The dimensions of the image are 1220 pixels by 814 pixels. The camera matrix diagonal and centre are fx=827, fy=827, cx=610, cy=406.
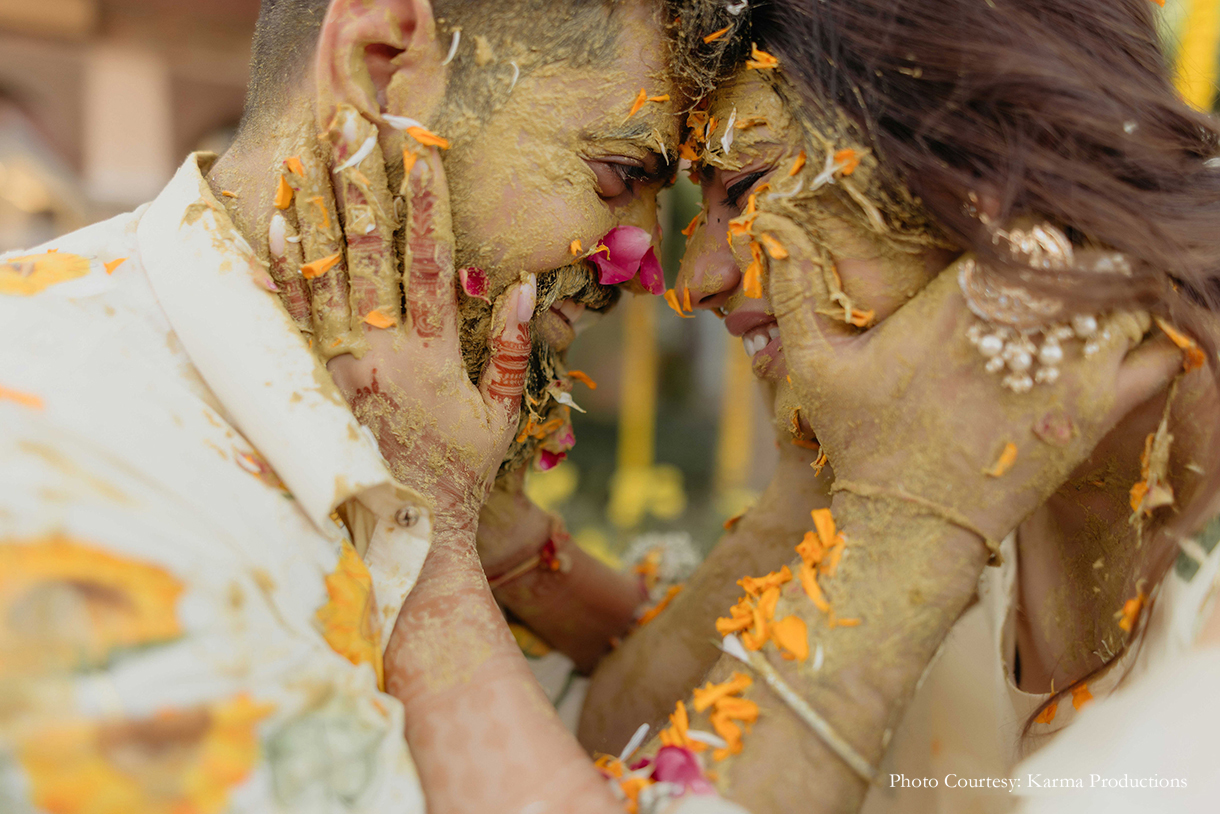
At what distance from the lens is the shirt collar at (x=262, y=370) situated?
1267mm

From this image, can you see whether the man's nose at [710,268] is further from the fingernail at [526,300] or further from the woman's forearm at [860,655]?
the woman's forearm at [860,655]

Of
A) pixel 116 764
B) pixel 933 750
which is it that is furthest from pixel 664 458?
pixel 116 764

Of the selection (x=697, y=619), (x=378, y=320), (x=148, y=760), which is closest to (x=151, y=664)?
(x=148, y=760)

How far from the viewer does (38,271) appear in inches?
53.5

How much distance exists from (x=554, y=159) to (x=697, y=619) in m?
1.18

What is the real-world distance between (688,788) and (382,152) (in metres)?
1.17

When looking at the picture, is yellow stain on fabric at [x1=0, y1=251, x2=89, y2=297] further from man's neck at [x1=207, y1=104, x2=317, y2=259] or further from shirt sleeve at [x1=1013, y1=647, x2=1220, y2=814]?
shirt sleeve at [x1=1013, y1=647, x2=1220, y2=814]

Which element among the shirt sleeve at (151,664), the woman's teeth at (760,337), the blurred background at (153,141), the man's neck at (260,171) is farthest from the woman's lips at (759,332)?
the blurred background at (153,141)

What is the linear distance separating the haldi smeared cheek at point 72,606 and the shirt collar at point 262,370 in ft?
1.00

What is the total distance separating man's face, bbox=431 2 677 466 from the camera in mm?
1512

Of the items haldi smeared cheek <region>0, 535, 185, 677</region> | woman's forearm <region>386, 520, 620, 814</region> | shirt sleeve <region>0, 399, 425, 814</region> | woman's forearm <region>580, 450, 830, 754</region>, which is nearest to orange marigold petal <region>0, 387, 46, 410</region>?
shirt sleeve <region>0, 399, 425, 814</region>

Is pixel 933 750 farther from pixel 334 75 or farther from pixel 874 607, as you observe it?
pixel 334 75

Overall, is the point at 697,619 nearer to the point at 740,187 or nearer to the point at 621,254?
the point at 621,254

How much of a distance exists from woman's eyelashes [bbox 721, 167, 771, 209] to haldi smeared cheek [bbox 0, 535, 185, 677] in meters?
1.23
